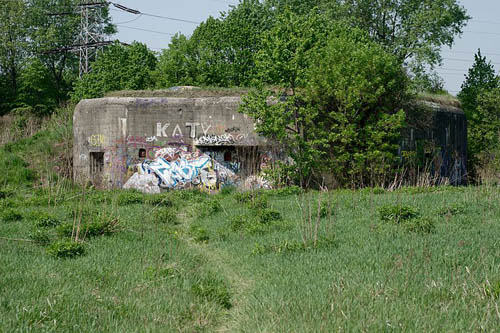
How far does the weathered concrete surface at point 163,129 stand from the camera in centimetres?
1502

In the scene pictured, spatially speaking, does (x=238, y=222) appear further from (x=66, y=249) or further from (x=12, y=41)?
(x=12, y=41)

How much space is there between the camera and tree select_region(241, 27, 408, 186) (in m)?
14.3

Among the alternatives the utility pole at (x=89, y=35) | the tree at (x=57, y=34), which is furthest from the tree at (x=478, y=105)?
the tree at (x=57, y=34)

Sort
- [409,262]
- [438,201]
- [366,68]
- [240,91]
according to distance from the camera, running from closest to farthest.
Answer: [409,262] → [438,201] → [366,68] → [240,91]

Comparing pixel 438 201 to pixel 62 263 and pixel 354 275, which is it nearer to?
pixel 354 275

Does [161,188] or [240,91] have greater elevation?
[240,91]

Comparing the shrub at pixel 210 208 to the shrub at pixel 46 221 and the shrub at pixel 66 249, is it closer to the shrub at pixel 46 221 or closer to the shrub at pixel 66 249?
the shrub at pixel 46 221

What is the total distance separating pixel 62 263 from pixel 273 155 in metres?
9.49

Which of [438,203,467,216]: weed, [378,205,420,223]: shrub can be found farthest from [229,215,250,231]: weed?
[438,203,467,216]: weed

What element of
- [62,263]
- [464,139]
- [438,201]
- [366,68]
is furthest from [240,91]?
[62,263]

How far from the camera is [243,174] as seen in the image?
49.5ft

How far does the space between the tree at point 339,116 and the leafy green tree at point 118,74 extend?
1330cm

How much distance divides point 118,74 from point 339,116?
1581cm

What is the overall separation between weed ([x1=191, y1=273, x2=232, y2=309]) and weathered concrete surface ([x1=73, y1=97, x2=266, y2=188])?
9670mm
